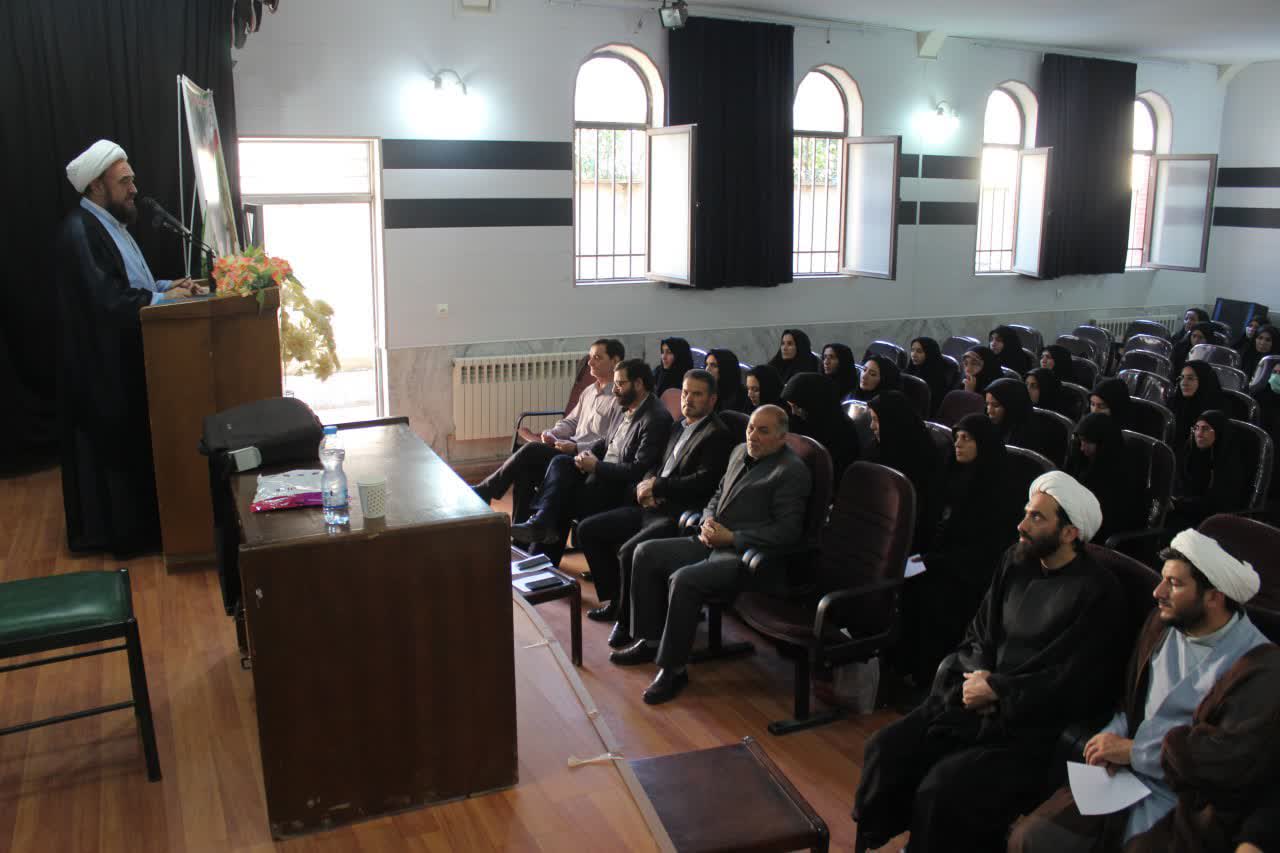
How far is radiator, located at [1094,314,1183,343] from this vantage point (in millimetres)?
10727

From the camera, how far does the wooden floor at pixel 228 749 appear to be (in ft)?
8.05

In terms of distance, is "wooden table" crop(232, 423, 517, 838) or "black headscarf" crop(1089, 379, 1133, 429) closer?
"wooden table" crop(232, 423, 517, 838)

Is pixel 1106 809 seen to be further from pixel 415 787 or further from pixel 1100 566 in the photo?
pixel 415 787

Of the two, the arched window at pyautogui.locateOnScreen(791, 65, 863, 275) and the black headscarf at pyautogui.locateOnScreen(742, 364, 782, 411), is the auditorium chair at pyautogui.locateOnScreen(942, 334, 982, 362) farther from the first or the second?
the black headscarf at pyautogui.locateOnScreen(742, 364, 782, 411)

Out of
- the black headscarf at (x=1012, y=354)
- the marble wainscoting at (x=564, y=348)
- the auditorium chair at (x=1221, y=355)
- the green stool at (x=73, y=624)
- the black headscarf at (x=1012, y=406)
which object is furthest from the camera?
the black headscarf at (x=1012, y=354)

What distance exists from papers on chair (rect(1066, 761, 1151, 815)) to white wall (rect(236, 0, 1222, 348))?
5.51 metres

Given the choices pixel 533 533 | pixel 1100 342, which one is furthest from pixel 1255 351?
pixel 533 533

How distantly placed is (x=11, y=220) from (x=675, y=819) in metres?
5.15

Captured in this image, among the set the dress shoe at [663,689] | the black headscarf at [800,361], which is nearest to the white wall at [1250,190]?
the black headscarf at [800,361]

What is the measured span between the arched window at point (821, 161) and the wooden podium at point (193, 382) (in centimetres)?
538

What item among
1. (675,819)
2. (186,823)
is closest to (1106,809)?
(675,819)

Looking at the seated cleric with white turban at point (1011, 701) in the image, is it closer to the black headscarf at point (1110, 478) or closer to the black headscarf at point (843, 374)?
the black headscarf at point (1110, 478)

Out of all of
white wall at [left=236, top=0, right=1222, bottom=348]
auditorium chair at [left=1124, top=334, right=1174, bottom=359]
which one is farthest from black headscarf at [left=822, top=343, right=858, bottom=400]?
→ auditorium chair at [left=1124, top=334, right=1174, bottom=359]

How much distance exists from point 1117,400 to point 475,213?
168 inches
